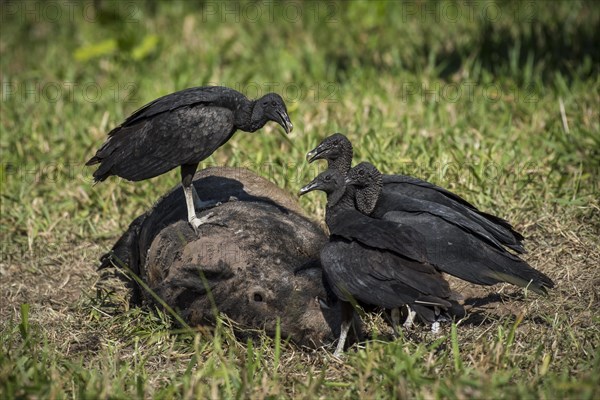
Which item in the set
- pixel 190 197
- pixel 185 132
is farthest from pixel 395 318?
pixel 185 132

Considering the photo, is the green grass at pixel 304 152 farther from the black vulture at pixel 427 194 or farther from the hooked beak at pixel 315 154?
the hooked beak at pixel 315 154

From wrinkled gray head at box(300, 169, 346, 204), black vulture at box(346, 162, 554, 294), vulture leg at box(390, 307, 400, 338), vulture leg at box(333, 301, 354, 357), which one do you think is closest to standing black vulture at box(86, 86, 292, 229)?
wrinkled gray head at box(300, 169, 346, 204)

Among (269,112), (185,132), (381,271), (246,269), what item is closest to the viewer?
(381,271)

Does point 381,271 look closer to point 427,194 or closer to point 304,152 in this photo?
point 427,194

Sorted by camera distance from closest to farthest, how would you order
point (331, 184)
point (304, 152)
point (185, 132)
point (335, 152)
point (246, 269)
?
point (246, 269), point (331, 184), point (185, 132), point (335, 152), point (304, 152)

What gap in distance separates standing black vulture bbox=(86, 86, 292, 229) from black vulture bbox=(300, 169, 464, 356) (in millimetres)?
847

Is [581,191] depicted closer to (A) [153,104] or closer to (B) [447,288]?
(B) [447,288]

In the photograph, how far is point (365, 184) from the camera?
4.57m

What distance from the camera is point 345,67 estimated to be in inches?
321

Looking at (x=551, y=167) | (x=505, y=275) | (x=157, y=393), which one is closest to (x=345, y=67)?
(x=551, y=167)

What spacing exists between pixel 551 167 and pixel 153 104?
2911 millimetres

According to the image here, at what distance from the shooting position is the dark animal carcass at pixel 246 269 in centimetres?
424

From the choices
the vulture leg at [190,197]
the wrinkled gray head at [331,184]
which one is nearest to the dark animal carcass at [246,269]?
the vulture leg at [190,197]

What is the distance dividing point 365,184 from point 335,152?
34cm
